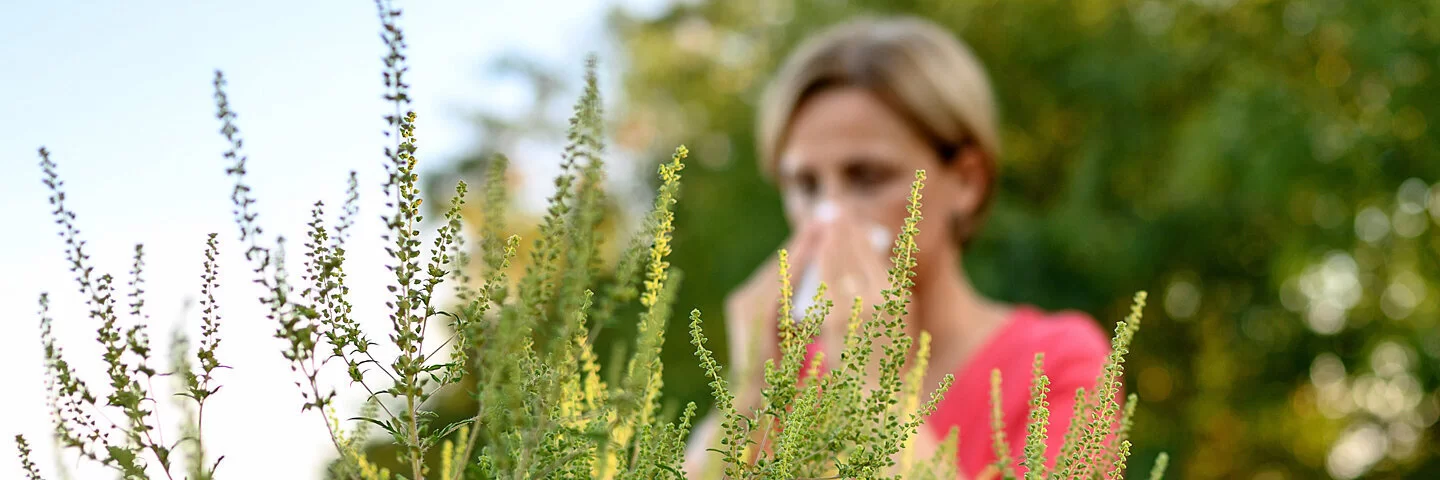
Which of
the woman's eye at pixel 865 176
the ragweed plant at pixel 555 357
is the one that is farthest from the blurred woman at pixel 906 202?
the ragweed plant at pixel 555 357

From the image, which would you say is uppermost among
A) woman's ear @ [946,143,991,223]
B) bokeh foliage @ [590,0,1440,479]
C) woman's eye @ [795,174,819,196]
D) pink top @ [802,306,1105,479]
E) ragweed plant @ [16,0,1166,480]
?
bokeh foliage @ [590,0,1440,479]

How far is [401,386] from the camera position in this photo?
0.77 m

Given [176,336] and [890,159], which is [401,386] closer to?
[176,336]

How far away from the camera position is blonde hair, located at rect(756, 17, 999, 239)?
3.02 meters

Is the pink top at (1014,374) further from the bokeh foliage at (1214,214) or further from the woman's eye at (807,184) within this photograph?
the bokeh foliage at (1214,214)

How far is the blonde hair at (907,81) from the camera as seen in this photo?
3.02 metres

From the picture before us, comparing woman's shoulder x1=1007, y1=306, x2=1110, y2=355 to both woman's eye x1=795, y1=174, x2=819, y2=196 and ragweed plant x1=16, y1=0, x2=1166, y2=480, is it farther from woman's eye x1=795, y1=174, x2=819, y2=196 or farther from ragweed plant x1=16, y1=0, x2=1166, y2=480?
ragweed plant x1=16, y1=0, x2=1166, y2=480

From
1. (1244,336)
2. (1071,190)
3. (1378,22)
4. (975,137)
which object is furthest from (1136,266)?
(975,137)

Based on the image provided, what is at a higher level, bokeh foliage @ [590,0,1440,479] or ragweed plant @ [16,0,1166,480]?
bokeh foliage @ [590,0,1440,479]

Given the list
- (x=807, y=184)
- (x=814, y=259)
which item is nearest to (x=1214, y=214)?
(x=807, y=184)

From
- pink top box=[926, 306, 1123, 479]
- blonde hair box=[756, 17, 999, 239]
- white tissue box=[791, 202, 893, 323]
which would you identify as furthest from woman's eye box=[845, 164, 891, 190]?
pink top box=[926, 306, 1123, 479]

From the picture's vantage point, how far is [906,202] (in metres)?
2.73

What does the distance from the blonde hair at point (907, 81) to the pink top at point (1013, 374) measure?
0.39 metres

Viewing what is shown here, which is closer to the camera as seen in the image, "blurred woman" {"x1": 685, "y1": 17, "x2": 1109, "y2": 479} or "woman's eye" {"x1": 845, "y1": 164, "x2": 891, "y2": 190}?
"blurred woman" {"x1": 685, "y1": 17, "x2": 1109, "y2": 479}
